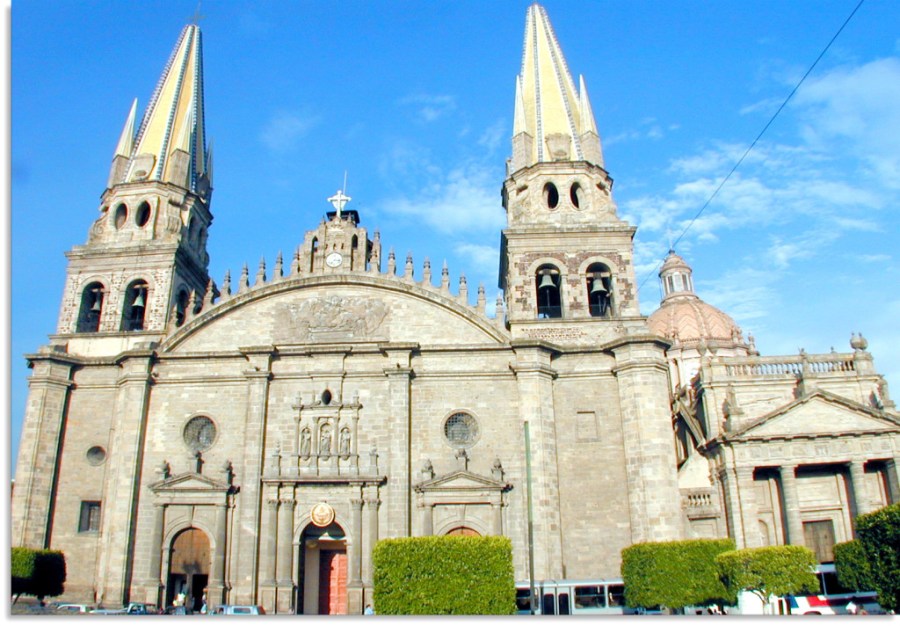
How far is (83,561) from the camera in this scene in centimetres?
2833

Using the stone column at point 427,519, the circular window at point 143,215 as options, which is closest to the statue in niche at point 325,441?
the stone column at point 427,519

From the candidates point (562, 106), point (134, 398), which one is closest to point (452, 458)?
point (134, 398)

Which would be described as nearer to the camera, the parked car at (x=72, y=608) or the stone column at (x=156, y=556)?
the parked car at (x=72, y=608)

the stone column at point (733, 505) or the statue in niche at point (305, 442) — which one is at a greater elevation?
the statue in niche at point (305, 442)

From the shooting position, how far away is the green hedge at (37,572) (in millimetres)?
23938

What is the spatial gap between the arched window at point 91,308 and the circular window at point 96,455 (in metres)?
5.60

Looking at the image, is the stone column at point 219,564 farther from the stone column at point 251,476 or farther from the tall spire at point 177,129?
the tall spire at point 177,129

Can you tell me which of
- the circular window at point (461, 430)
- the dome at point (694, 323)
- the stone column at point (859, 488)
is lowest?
the stone column at point (859, 488)

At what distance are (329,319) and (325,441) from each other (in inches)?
201

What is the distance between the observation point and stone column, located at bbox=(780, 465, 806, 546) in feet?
91.1

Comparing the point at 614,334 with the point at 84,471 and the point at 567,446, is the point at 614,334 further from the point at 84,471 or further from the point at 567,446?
the point at 84,471

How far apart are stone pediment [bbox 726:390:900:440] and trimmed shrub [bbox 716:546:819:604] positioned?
8.48 metres

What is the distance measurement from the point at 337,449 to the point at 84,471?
1030 centimetres

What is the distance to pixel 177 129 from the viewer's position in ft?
122
